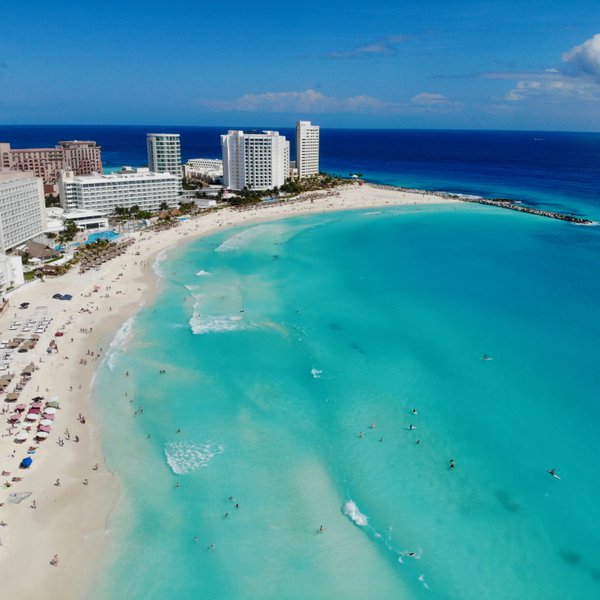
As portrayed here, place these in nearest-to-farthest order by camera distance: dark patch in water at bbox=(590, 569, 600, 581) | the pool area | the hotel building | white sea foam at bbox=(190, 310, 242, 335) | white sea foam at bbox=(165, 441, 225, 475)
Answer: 1. dark patch in water at bbox=(590, 569, 600, 581)
2. white sea foam at bbox=(165, 441, 225, 475)
3. white sea foam at bbox=(190, 310, 242, 335)
4. the pool area
5. the hotel building

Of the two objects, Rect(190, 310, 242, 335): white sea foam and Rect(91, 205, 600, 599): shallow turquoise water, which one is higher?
Rect(190, 310, 242, 335): white sea foam

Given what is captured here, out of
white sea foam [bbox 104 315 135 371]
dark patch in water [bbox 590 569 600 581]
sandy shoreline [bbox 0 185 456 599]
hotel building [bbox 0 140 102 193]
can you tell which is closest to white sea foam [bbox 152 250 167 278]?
sandy shoreline [bbox 0 185 456 599]

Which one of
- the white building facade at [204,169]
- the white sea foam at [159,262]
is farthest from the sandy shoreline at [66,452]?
the white building facade at [204,169]

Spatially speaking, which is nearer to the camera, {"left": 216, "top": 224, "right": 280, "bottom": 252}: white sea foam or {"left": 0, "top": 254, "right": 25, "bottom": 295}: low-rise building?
{"left": 0, "top": 254, "right": 25, "bottom": 295}: low-rise building

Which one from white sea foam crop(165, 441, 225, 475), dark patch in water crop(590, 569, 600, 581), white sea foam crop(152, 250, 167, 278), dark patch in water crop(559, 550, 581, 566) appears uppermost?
white sea foam crop(152, 250, 167, 278)

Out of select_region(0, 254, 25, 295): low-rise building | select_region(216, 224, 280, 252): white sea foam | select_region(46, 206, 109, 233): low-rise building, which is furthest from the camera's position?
select_region(46, 206, 109, 233): low-rise building

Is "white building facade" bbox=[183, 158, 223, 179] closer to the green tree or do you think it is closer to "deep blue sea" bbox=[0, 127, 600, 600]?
the green tree

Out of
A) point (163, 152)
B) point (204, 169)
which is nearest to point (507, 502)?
point (163, 152)

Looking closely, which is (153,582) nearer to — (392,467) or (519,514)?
(392,467)
